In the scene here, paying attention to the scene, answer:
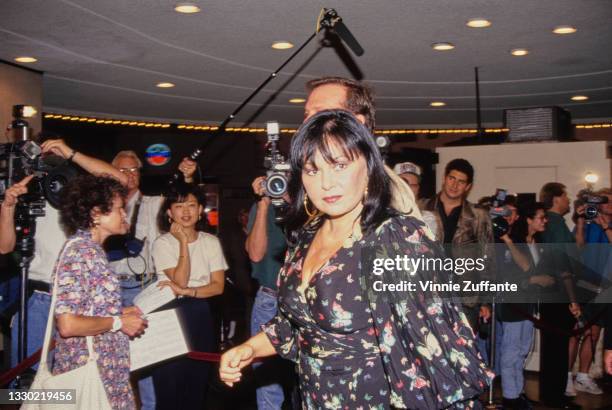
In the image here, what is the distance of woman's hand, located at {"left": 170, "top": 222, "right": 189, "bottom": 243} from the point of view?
171 inches

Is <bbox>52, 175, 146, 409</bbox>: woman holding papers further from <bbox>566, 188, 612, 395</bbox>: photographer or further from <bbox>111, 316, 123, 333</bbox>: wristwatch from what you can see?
<bbox>566, 188, 612, 395</bbox>: photographer

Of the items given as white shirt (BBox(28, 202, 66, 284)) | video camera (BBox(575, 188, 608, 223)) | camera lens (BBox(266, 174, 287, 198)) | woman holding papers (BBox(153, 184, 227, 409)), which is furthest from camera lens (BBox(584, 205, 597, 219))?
white shirt (BBox(28, 202, 66, 284))

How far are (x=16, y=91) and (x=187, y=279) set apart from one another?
11.1ft

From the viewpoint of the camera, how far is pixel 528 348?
5238mm

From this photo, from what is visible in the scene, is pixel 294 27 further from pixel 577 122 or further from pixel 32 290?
pixel 577 122

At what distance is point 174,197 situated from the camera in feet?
14.8

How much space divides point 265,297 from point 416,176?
5.58ft

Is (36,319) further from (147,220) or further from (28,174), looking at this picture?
(147,220)

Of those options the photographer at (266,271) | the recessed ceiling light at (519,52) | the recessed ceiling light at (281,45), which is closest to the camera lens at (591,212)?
the recessed ceiling light at (519,52)

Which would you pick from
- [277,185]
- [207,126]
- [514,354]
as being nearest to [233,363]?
[277,185]

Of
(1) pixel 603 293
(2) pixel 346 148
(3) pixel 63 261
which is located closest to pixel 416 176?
(1) pixel 603 293

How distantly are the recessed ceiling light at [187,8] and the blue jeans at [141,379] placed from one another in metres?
1.83

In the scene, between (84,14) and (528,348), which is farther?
(528,348)

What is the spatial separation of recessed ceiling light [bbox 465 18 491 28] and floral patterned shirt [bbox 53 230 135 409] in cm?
326
